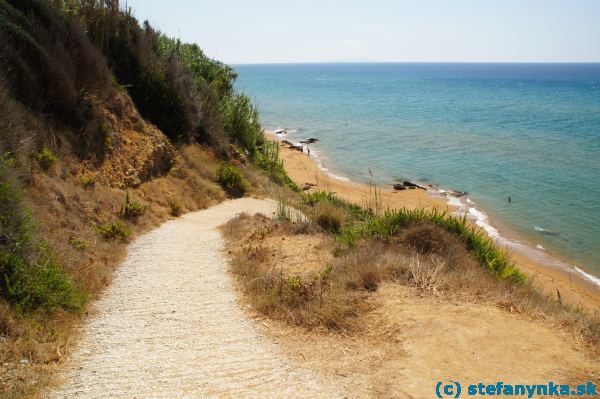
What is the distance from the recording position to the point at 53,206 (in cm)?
961

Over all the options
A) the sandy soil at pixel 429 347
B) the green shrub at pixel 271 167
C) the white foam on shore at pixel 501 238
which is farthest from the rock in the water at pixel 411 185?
the sandy soil at pixel 429 347

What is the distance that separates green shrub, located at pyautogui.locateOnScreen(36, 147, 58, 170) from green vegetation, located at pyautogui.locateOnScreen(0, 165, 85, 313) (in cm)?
323

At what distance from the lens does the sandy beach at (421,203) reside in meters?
15.0

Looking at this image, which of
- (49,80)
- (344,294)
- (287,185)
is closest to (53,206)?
(49,80)

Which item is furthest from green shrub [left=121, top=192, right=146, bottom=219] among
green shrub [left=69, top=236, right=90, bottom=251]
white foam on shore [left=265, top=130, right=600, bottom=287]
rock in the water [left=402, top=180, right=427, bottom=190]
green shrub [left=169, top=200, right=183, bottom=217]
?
rock in the water [left=402, top=180, right=427, bottom=190]

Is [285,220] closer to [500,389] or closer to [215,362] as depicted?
[215,362]

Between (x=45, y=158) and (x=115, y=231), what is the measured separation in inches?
91.2

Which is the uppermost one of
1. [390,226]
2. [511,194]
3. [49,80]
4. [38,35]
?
[38,35]

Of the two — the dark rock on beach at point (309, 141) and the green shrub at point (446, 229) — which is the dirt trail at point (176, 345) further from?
the dark rock on beach at point (309, 141)

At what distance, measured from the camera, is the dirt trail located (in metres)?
5.54

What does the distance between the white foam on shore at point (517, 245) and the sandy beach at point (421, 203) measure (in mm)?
77

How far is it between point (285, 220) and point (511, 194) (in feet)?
62.2

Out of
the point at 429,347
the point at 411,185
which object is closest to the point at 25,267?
the point at 429,347

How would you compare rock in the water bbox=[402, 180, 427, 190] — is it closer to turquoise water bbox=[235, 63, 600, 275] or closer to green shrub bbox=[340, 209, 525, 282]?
turquoise water bbox=[235, 63, 600, 275]
